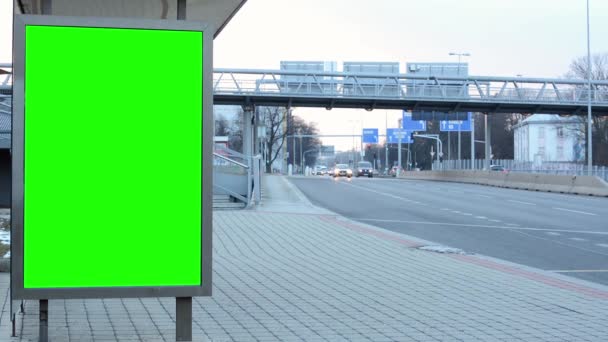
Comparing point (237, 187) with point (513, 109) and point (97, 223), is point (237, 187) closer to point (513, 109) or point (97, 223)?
point (97, 223)

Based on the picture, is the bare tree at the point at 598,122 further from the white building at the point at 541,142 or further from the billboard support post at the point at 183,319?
the billboard support post at the point at 183,319

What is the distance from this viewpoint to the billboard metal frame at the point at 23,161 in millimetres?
5543

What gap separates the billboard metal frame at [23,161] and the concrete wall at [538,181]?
32.4 meters

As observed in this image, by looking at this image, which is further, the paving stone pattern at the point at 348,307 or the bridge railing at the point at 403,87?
the bridge railing at the point at 403,87

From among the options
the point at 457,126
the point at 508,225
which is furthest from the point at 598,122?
the point at 508,225

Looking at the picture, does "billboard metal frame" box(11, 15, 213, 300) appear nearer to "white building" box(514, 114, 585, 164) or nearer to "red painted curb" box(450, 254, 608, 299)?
"red painted curb" box(450, 254, 608, 299)

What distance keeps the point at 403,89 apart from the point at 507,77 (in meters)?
6.07

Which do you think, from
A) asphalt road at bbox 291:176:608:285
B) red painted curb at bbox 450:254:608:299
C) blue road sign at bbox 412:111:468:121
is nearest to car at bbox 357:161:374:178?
blue road sign at bbox 412:111:468:121

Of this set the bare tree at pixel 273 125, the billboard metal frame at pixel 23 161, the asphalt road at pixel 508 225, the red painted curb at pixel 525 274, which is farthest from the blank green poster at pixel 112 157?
the bare tree at pixel 273 125

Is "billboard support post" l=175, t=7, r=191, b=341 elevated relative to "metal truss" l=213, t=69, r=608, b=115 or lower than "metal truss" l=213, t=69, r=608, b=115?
lower

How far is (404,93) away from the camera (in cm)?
4922

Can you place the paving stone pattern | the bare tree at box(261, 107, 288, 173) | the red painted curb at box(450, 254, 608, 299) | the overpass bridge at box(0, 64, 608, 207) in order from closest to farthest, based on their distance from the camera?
1. the paving stone pattern
2. the red painted curb at box(450, 254, 608, 299)
3. the overpass bridge at box(0, 64, 608, 207)
4. the bare tree at box(261, 107, 288, 173)

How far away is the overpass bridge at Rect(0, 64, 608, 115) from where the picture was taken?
47406 millimetres

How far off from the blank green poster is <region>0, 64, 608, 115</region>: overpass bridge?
40796 millimetres
